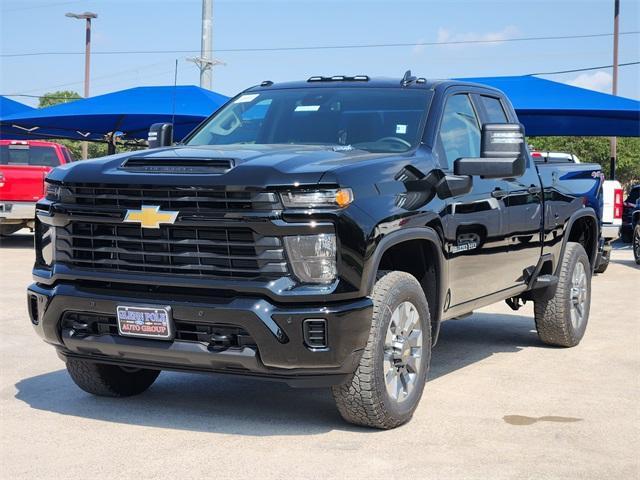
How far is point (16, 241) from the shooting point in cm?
2061

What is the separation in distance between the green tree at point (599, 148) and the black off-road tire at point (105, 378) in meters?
54.2

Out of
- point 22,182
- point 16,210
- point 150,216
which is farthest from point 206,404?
point 22,182

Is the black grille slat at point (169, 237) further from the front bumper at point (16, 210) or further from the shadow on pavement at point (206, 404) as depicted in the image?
the front bumper at point (16, 210)

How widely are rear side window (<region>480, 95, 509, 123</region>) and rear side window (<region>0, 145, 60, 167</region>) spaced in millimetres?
13405

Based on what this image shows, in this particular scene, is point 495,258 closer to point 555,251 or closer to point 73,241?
point 555,251

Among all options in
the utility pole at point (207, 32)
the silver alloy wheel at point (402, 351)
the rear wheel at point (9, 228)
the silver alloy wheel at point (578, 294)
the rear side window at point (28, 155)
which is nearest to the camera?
the silver alloy wheel at point (402, 351)

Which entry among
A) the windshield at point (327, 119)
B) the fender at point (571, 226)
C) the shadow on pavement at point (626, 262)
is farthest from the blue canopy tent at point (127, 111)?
the windshield at point (327, 119)

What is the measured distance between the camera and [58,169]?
5566 millimetres

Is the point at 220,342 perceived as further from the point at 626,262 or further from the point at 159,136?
the point at 626,262

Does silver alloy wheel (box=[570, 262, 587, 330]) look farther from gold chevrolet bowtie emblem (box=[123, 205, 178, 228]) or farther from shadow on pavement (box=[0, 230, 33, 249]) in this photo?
shadow on pavement (box=[0, 230, 33, 249])

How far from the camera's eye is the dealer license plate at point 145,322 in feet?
16.5

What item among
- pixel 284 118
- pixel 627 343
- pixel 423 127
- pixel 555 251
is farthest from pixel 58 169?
pixel 627 343

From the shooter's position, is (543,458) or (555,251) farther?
(555,251)

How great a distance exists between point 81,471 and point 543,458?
221cm
